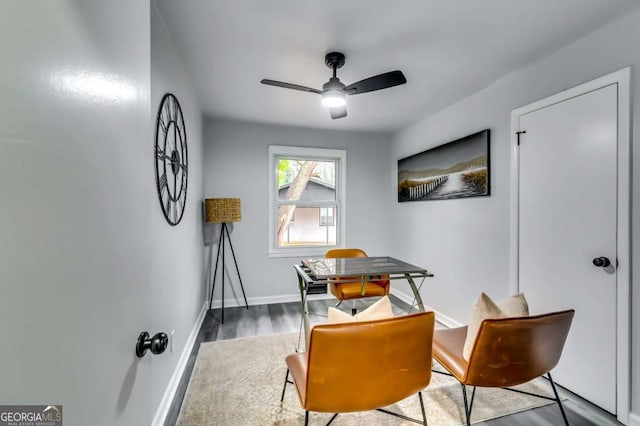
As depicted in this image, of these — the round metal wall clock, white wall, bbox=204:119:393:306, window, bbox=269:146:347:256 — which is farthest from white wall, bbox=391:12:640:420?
the round metal wall clock

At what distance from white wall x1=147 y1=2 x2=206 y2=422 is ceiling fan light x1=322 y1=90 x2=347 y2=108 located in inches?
43.6

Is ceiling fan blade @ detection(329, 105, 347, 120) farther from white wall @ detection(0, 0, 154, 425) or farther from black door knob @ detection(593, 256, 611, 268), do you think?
black door knob @ detection(593, 256, 611, 268)

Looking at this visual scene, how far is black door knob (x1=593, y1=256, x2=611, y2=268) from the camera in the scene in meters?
1.78

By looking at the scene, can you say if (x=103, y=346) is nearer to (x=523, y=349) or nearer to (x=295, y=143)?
(x=523, y=349)

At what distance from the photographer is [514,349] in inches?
53.9

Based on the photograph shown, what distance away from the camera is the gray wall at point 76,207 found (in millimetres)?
405

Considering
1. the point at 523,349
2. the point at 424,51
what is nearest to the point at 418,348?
the point at 523,349

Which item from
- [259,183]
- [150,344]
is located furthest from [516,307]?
[259,183]

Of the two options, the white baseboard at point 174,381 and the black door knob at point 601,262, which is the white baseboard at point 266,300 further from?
the black door knob at point 601,262

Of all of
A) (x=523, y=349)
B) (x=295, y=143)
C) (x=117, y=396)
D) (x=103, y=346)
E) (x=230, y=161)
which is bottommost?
(x=523, y=349)

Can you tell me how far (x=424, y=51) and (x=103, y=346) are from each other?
2.50m

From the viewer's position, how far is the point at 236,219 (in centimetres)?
337
